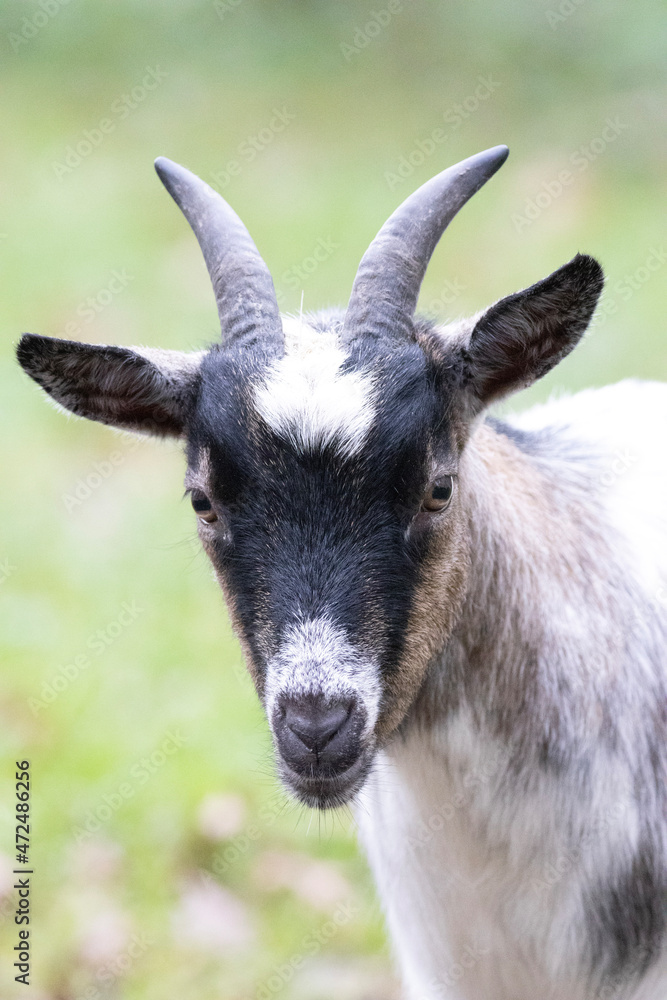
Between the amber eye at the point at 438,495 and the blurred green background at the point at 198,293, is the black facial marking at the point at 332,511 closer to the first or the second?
the amber eye at the point at 438,495

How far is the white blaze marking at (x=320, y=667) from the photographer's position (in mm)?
3029

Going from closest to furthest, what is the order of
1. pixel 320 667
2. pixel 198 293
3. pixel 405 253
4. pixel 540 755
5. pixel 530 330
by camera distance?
pixel 320 667
pixel 530 330
pixel 405 253
pixel 540 755
pixel 198 293

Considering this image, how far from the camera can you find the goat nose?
3037 mm

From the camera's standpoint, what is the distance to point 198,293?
415 inches

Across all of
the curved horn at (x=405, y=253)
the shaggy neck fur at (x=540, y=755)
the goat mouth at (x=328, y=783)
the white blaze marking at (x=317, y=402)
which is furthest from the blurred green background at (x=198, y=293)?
the curved horn at (x=405, y=253)

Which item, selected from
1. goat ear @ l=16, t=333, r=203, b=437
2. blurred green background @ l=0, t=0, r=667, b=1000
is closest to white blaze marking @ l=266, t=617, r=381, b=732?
goat ear @ l=16, t=333, r=203, b=437

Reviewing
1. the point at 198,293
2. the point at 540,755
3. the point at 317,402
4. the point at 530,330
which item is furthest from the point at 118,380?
the point at 198,293

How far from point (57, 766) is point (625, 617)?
3.64m

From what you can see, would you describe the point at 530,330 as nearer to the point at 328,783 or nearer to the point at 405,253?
the point at 405,253

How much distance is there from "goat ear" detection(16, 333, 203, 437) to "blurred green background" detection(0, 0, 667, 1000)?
1.78 meters

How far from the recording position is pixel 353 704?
10.1 feet

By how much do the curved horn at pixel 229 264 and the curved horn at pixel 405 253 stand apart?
0.26 m

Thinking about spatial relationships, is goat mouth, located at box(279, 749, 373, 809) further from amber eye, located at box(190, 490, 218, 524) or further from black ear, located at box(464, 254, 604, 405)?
black ear, located at box(464, 254, 604, 405)

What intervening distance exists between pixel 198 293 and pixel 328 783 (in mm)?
7927
